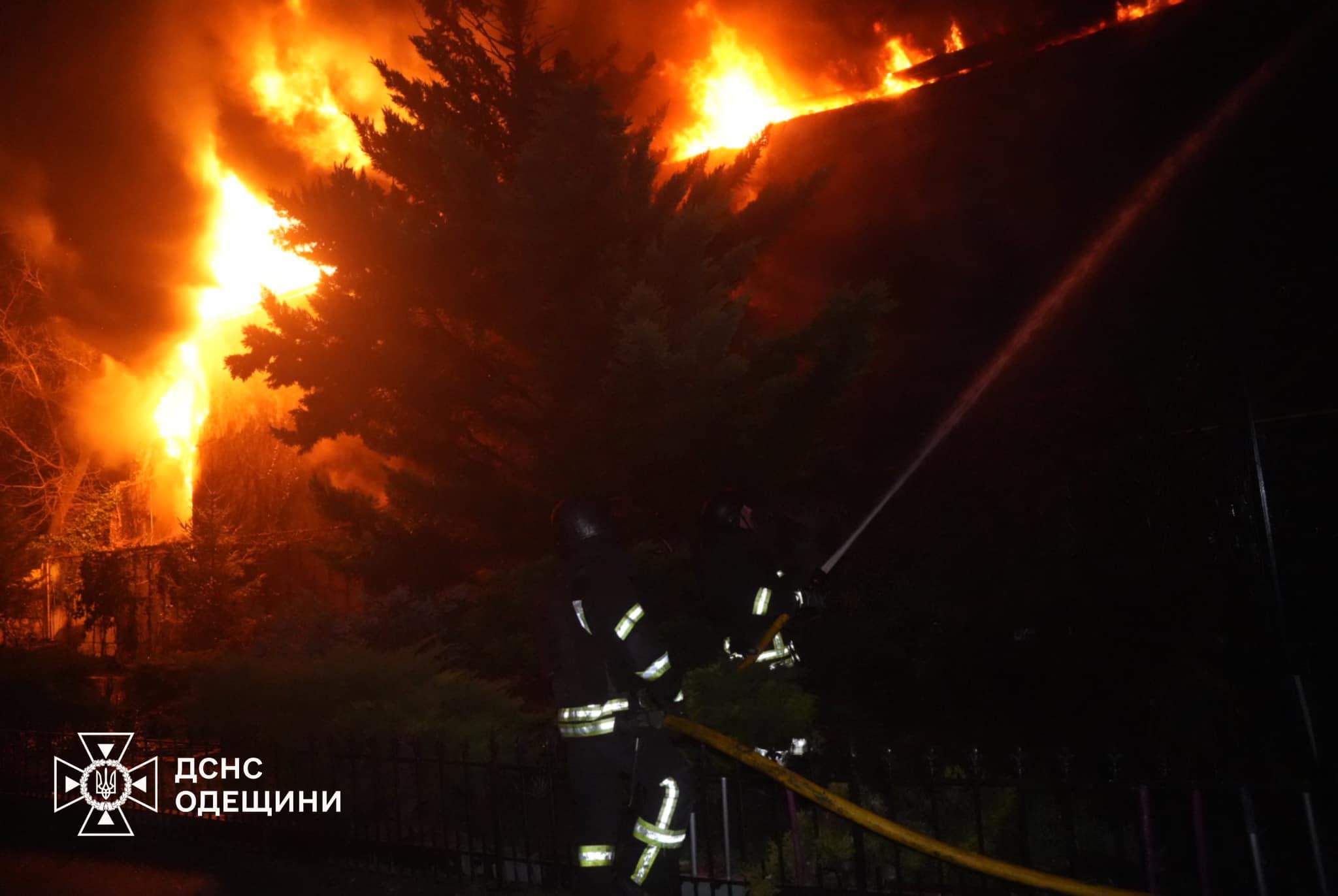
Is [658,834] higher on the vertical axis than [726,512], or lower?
lower

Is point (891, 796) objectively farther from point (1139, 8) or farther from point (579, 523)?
point (1139, 8)

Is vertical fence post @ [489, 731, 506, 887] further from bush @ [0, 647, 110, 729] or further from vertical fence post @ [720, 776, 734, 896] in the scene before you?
bush @ [0, 647, 110, 729]

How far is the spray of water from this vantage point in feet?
33.9

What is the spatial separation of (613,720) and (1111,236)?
31.8 ft

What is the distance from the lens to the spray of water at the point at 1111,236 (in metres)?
10.3

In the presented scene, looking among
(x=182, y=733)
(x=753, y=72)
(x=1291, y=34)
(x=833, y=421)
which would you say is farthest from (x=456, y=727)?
(x=753, y=72)

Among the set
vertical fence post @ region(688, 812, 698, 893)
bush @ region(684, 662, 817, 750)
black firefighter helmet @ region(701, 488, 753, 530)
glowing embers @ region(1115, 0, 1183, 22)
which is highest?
glowing embers @ region(1115, 0, 1183, 22)

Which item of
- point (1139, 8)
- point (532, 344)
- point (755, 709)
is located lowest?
point (755, 709)

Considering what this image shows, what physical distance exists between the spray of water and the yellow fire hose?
5.50 m

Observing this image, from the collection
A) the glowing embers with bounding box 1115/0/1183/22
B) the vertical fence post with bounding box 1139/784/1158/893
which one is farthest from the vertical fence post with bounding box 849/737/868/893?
the glowing embers with bounding box 1115/0/1183/22

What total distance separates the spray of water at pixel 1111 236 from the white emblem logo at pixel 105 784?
637cm

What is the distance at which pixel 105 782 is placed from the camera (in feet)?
23.8

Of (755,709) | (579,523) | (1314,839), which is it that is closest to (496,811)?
(755,709)

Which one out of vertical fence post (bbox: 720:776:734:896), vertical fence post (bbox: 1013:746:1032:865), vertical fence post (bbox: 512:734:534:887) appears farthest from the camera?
vertical fence post (bbox: 512:734:534:887)
